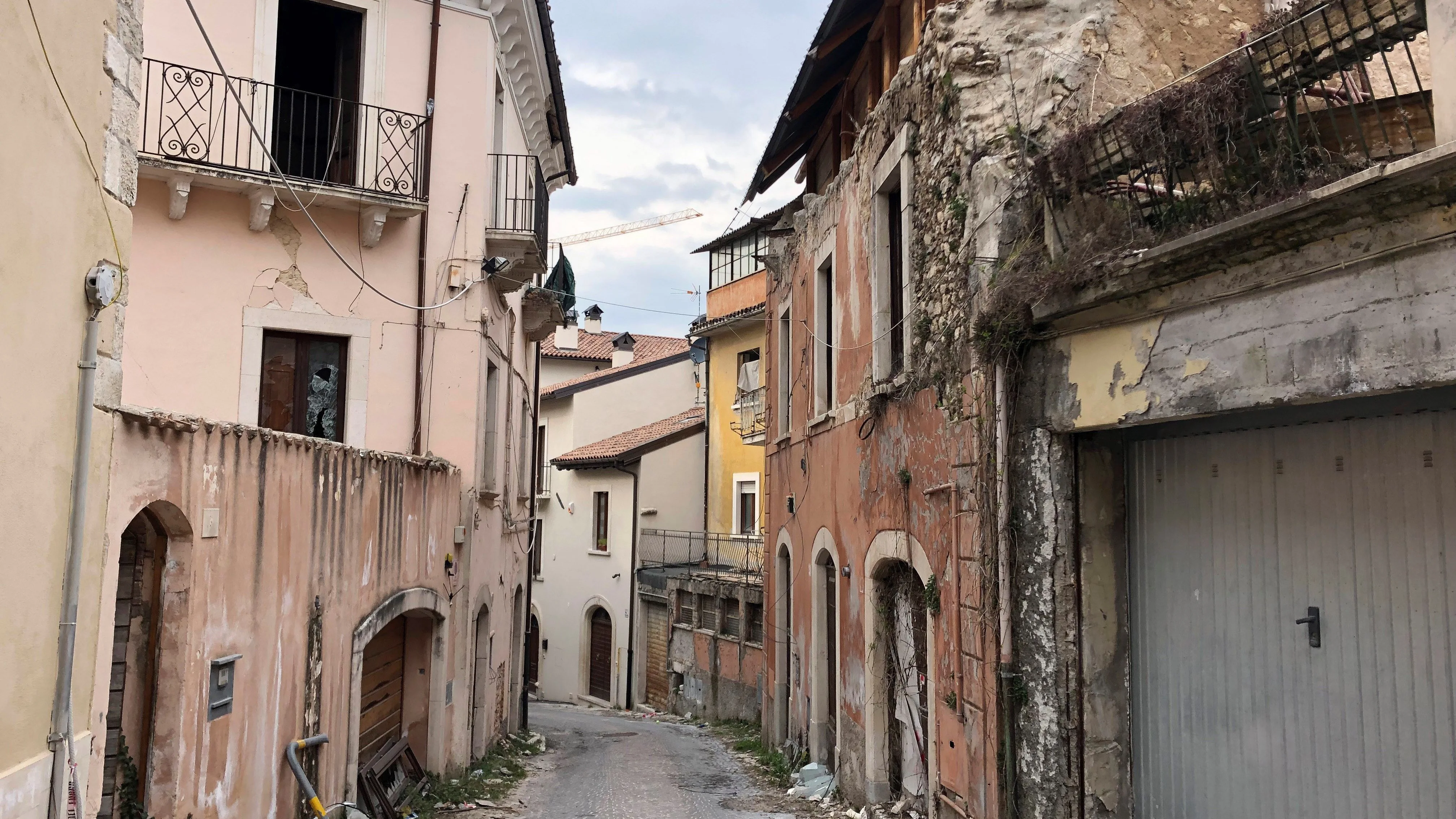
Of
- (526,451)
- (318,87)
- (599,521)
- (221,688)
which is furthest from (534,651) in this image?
(221,688)

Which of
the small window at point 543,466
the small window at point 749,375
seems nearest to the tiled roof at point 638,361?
the small window at point 543,466

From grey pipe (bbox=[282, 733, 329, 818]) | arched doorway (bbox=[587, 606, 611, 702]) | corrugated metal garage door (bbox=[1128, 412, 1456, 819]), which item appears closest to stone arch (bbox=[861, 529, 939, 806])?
corrugated metal garage door (bbox=[1128, 412, 1456, 819])

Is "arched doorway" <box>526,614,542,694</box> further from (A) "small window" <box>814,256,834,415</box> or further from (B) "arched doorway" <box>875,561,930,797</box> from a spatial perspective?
(B) "arched doorway" <box>875,561,930,797</box>

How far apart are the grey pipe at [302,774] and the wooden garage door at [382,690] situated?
1.43 m

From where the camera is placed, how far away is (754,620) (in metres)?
20.7

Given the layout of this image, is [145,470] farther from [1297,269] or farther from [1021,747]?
[1297,269]

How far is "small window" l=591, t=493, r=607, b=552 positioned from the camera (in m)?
27.8

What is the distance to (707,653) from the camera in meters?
22.2

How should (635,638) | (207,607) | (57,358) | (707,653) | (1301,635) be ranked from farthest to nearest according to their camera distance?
(635,638) → (707,653) → (207,607) → (1301,635) → (57,358)

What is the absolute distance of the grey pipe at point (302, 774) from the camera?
6441 millimetres

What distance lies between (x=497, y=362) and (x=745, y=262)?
50.6ft

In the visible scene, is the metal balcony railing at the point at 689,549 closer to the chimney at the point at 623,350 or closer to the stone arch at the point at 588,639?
the stone arch at the point at 588,639

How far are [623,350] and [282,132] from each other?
73.8 feet

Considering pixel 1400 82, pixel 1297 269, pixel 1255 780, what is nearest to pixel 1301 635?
pixel 1255 780
